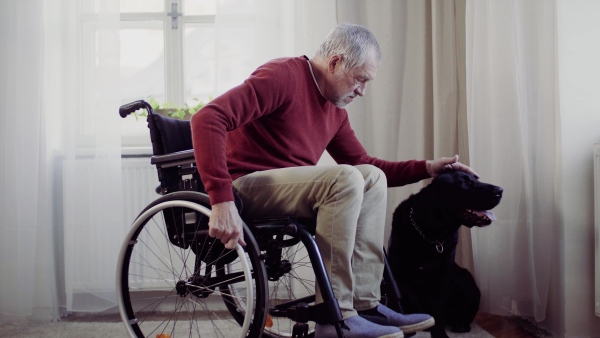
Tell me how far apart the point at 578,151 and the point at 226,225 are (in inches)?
50.8

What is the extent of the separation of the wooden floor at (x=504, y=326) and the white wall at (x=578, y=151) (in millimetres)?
145

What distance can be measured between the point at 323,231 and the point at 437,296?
0.69 metres

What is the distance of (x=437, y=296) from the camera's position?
203 cm

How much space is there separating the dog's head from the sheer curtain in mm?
344

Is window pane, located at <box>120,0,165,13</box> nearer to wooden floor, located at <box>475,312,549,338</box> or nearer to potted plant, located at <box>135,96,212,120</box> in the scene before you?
potted plant, located at <box>135,96,212,120</box>

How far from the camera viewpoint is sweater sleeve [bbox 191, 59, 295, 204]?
1460 millimetres

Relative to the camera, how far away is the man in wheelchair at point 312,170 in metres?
1.48

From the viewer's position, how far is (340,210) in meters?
1.49

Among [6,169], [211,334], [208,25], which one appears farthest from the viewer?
[208,25]

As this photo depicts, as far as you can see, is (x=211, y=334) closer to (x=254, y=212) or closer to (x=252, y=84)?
(x=254, y=212)

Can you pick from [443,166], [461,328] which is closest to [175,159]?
[443,166]

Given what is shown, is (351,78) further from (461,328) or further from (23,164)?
(23,164)

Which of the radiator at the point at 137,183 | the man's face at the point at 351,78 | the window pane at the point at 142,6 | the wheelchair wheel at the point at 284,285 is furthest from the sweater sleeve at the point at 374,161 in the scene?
the window pane at the point at 142,6

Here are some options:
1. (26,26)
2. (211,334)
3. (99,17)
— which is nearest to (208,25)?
(99,17)
